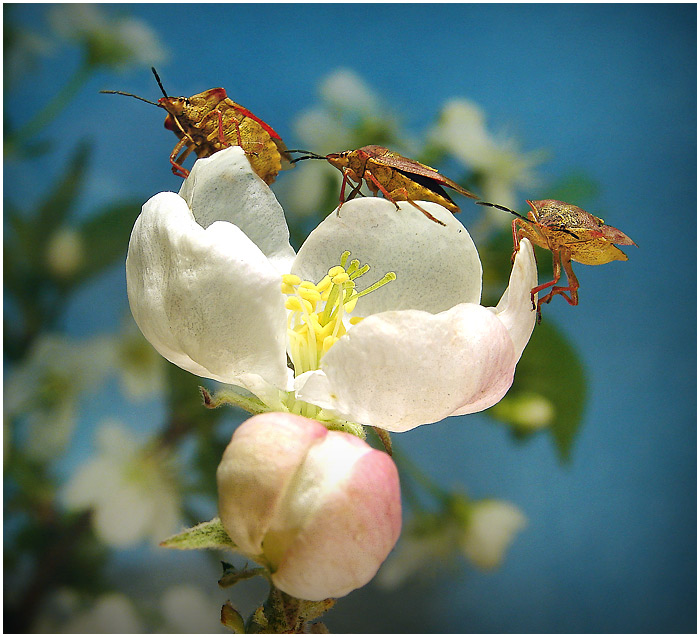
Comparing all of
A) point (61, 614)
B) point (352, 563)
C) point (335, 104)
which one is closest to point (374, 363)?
point (352, 563)

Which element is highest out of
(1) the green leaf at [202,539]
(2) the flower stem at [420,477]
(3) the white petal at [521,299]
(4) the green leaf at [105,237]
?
(4) the green leaf at [105,237]

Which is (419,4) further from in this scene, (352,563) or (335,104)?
(352,563)

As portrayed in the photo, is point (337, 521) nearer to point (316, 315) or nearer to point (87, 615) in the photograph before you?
point (316, 315)

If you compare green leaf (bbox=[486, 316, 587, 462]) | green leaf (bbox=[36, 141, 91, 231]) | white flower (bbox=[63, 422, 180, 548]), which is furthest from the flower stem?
green leaf (bbox=[36, 141, 91, 231])

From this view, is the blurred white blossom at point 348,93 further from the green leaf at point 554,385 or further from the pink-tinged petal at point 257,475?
the pink-tinged petal at point 257,475

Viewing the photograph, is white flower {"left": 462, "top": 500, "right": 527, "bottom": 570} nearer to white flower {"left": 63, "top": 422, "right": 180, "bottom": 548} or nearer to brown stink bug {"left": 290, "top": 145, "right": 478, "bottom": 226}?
white flower {"left": 63, "top": 422, "right": 180, "bottom": 548}

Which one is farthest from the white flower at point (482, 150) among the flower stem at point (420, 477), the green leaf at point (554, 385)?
the flower stem at point (420, 477)
